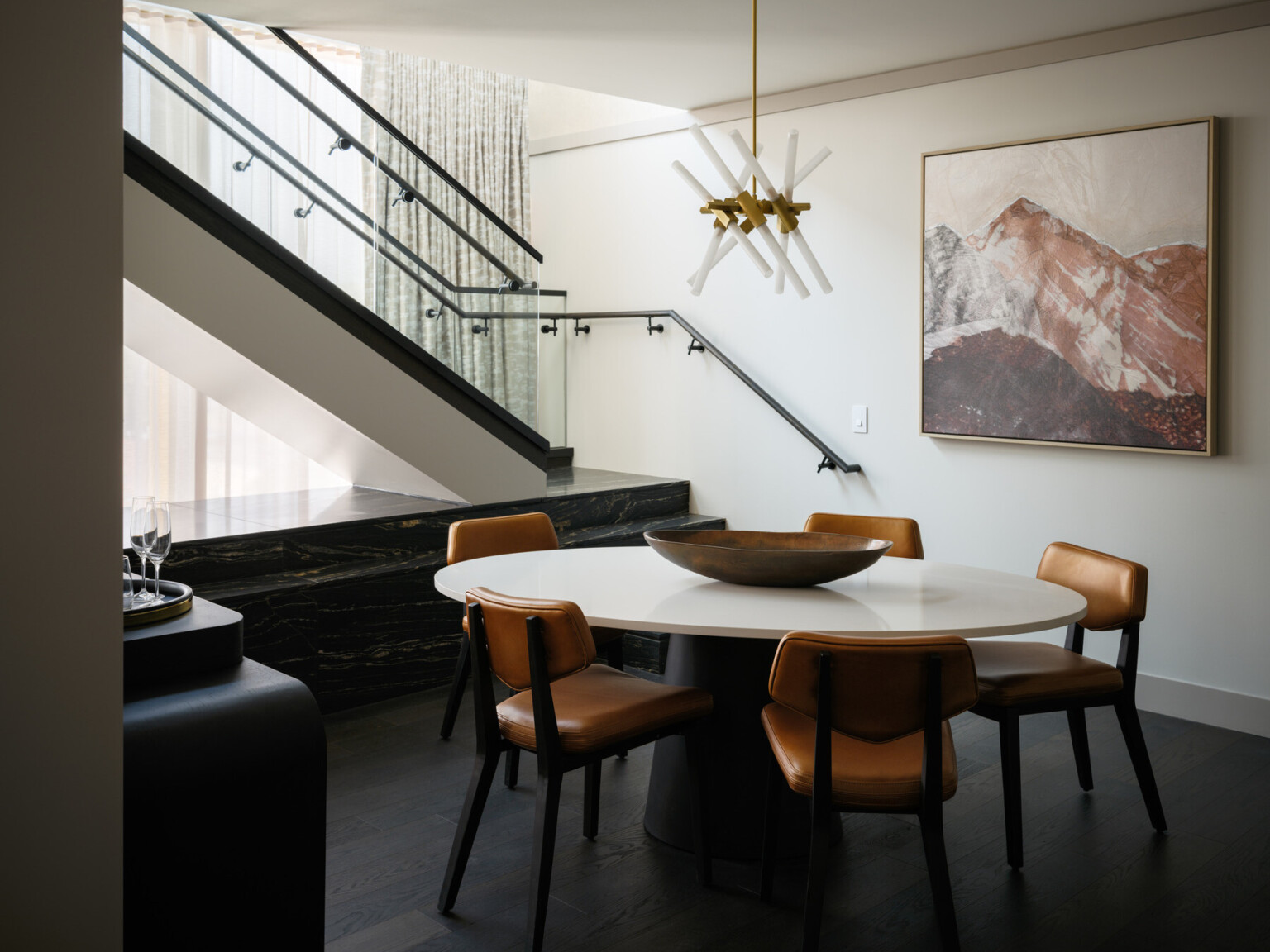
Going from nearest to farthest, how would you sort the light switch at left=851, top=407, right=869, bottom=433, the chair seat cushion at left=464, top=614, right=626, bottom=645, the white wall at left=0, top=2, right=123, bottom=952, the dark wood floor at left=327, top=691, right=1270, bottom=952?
the white wall at left=0, top=2, right=123, bottom=952
the dark wood floor at left=327, top=691, right=1270, bottom=952
the chair seat cushion at left=464, top=614, right=626, bottom=645
the light switch at left=851, top=407, right=869, bottom=433

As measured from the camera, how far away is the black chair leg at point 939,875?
216 centimetres

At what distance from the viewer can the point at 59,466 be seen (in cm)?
137

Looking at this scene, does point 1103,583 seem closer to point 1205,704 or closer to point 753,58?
point 1205,704

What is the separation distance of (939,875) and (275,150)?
337 centimetres

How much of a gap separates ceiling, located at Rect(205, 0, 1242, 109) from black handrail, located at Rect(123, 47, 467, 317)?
1.41 ft

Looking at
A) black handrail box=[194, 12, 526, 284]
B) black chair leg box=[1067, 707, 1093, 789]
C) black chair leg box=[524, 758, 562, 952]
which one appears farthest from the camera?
black handrail box=[194, 12, 526, 284]

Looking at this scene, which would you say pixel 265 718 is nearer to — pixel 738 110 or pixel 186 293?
pixel 186 293

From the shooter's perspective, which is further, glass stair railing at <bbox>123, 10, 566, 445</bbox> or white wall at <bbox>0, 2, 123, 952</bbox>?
glass stair railing at <bbox>123, 10, 566, 445</bbox>

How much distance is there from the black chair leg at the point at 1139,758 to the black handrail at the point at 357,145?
3139 mm

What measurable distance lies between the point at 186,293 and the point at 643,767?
2316 millimetres

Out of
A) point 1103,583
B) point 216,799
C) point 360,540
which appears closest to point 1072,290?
point 1103,583

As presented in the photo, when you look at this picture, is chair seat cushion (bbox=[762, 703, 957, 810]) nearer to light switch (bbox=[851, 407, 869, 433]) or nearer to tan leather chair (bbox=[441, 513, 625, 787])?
tan leather chair (bbox=[441, 513, 625, 787])

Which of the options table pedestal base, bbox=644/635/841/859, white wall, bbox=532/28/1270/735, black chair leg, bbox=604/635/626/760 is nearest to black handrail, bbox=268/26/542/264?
white wall, bbox=532/28/1270/735

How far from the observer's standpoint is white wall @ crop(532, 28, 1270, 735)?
3775 millimetres
